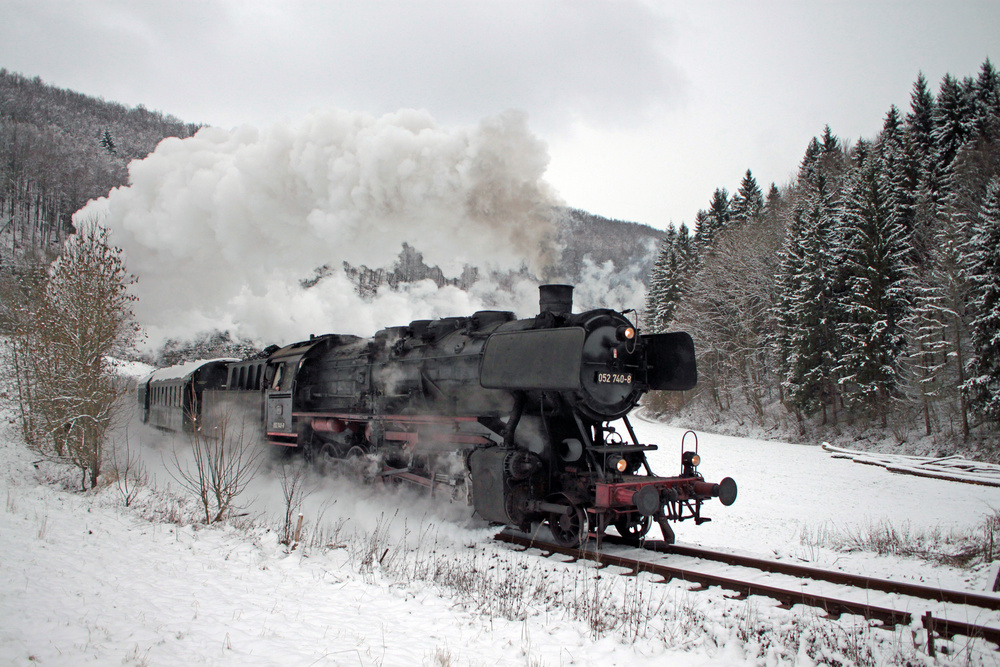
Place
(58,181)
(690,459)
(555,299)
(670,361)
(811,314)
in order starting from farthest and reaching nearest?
1. (58,181)
2. (811,314)
3. (670,361)
4. (555,299)
5. (690,459)

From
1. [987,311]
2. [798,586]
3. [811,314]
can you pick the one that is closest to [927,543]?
[798,586]

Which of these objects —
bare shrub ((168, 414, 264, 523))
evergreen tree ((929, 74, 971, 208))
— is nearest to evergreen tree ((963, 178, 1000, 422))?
evergreen tree ((929, 74, 971, 208))

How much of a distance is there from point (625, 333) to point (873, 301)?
67.2 ft

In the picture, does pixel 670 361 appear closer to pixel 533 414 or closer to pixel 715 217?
pixel 533 414

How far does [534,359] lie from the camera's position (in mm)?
6906

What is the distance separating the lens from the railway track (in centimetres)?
405

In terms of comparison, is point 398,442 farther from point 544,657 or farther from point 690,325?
point 690,325

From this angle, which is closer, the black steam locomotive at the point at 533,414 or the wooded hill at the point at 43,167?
the black steam locomotive at the point at 533,414

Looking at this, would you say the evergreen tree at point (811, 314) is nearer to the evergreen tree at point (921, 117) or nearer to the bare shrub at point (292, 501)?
the evergreen tree at point (921, 117)

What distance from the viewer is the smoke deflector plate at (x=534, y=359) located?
6.51 m

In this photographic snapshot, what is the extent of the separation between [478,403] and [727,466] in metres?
12.0

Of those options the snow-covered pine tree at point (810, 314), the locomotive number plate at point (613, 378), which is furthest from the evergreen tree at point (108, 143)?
the locomotive number plate at point (613, 378)

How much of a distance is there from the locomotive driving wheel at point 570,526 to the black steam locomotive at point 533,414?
20 mm

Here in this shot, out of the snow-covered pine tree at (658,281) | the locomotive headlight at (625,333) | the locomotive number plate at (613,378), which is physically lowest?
the locomotive number plate at (613,378)
